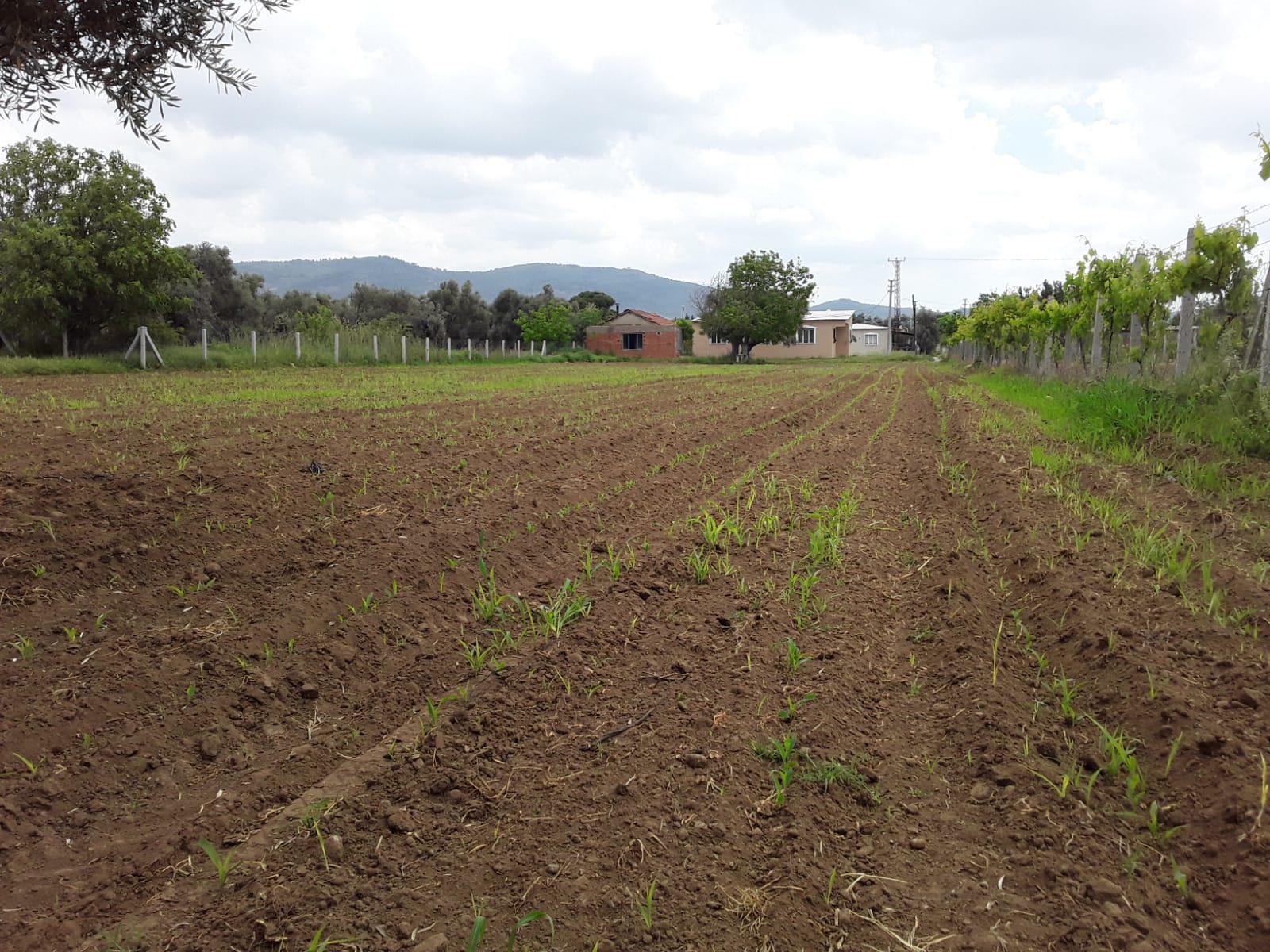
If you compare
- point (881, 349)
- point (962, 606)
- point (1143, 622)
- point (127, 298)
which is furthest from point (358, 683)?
point (881, 349)

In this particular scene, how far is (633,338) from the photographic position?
7106 centimetres

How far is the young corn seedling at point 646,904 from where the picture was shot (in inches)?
87.7

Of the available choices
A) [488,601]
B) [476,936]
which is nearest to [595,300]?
[488,601]

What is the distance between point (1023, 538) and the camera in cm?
588

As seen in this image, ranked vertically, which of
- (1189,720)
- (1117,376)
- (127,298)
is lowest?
(1189,720)

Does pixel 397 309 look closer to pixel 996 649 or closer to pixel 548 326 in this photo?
pixel 548 326

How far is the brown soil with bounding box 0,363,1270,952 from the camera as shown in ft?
7.57

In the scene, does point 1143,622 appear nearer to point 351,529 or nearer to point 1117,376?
point 351,529

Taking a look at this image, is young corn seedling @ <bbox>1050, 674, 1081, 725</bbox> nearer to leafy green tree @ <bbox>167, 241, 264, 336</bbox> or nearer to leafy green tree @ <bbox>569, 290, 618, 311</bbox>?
leafy green tree @ <bbox>167, 241, 264, 336</bbox>

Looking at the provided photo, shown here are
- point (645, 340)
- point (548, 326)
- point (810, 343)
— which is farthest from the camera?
point (810, 343)

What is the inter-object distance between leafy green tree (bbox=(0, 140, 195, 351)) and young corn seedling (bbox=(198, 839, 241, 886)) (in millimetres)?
28004

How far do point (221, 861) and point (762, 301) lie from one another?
62239 mm

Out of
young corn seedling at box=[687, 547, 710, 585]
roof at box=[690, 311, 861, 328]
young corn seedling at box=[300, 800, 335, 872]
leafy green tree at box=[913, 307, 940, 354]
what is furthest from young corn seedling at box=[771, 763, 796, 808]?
leafy green tree at box=[913, 307, 940, 354]

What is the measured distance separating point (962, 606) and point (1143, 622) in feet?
2.86
